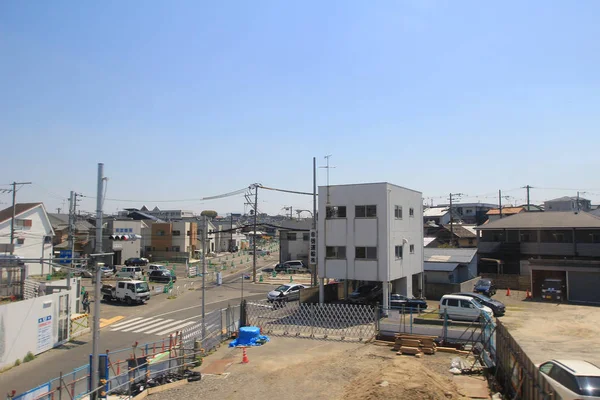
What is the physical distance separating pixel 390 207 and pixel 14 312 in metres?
22.2

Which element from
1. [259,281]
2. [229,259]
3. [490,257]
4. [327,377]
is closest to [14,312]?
[327,377]

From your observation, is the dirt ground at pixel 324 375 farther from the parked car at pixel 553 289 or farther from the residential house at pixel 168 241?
the residential house at pixel 168 241

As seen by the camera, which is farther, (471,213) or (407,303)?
(471,213)

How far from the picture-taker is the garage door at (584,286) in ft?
111

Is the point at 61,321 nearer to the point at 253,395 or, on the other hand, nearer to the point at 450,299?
the point at 253,395

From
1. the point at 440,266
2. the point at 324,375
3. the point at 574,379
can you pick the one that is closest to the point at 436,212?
the point at 440,266

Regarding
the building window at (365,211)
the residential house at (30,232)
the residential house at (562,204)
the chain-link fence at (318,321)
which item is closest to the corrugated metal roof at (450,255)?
the building window at (365,211)

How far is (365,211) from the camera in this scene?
97.6 ft

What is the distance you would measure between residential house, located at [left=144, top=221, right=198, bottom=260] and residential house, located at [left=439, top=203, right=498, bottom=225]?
48160mm

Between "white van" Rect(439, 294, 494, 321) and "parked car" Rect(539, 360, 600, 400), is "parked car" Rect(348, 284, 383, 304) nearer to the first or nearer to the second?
"white van" Rect(439, 294, 494, 321)

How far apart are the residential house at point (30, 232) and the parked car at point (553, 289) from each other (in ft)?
167

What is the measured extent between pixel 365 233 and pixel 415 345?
407 inches

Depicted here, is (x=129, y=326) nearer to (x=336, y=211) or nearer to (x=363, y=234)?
(x=336, y=211)

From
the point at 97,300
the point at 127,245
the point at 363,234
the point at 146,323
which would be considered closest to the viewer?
the point at 97,300
